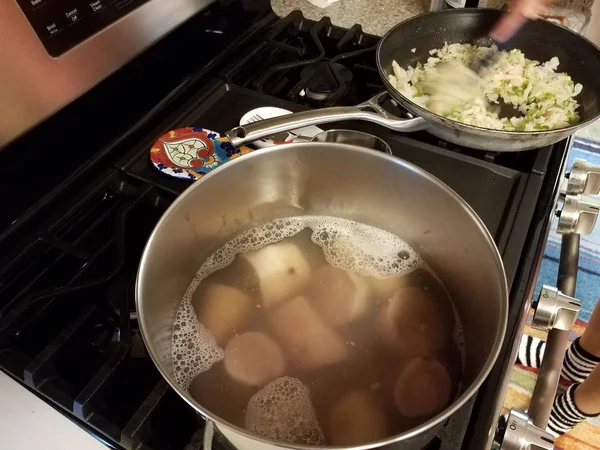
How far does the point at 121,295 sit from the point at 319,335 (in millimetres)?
221

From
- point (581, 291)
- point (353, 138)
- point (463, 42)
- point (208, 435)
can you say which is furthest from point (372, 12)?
point (208, 435)

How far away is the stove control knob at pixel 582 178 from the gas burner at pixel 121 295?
0.58 meters

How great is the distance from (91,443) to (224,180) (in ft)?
0.95

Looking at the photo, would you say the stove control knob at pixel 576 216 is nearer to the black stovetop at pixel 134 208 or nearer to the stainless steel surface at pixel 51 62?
the black stovetop at pixel 134 208

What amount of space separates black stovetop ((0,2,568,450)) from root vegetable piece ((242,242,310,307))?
0.14 meters

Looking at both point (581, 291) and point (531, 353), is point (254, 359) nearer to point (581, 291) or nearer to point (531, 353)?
point (531, 353)

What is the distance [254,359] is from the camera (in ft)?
1.65

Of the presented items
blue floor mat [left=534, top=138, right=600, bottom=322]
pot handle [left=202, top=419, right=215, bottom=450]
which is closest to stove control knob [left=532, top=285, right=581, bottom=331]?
pot handle [left=202, top=419, right=215, bottom=450]

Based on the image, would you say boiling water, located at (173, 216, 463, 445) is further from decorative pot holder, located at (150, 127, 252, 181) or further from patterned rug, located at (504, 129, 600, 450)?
patterned rug, located at (504, 129, 600, 450)

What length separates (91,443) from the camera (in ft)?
1.56

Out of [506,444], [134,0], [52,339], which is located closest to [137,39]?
[134,0]

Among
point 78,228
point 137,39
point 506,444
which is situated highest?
point 137,39

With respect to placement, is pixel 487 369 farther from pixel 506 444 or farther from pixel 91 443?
pixel 91 443

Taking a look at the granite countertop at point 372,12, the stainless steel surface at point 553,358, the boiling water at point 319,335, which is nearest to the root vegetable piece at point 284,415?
the boiling water at point 319,335
